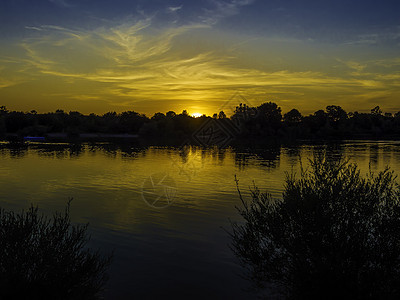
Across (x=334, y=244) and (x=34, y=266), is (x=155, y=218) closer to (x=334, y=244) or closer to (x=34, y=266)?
(x=34, y=266)

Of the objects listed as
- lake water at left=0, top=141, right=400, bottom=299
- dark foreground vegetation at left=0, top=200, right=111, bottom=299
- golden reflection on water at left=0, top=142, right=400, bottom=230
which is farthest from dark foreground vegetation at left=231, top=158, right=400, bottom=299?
golden reflection on water at left=0, top=142, right=400, bottom=230

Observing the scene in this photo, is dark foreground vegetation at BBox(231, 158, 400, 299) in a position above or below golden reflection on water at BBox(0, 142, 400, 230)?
above

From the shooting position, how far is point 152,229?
70.9 feet

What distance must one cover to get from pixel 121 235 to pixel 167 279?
6.41 m

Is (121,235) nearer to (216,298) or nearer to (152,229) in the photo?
(152,229)

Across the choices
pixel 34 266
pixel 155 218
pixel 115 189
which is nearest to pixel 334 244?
pixel 34 266

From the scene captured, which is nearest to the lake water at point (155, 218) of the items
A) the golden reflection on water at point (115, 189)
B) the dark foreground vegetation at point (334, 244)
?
the golden reflection on water at point (115, 189)

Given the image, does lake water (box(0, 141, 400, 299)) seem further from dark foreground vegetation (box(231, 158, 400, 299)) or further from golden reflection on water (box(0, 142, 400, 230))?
dark foreground vegetation (box(231, 158, 400, 299))

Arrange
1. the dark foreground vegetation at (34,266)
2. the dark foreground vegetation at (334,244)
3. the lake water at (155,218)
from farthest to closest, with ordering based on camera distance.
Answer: the lake water at (155,218), the dark foreground vegetation at (334,244), the dark foreground vegetation at (34,266)

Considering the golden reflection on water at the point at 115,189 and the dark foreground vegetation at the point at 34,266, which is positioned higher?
the dark foreground vegetation at the point at 34,266

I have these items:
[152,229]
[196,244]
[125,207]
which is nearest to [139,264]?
[196,244]

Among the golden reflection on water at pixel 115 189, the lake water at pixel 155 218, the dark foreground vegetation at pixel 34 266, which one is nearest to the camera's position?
the dark foreground vegetation at pixel 34 266

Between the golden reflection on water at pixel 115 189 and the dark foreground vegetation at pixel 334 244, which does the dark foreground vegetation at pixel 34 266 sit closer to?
the dark foreground vegetation at pixel 334 244

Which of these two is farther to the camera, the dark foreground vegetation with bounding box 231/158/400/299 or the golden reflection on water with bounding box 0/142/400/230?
the golden reflection on water with bounding box 0/142/400/230
